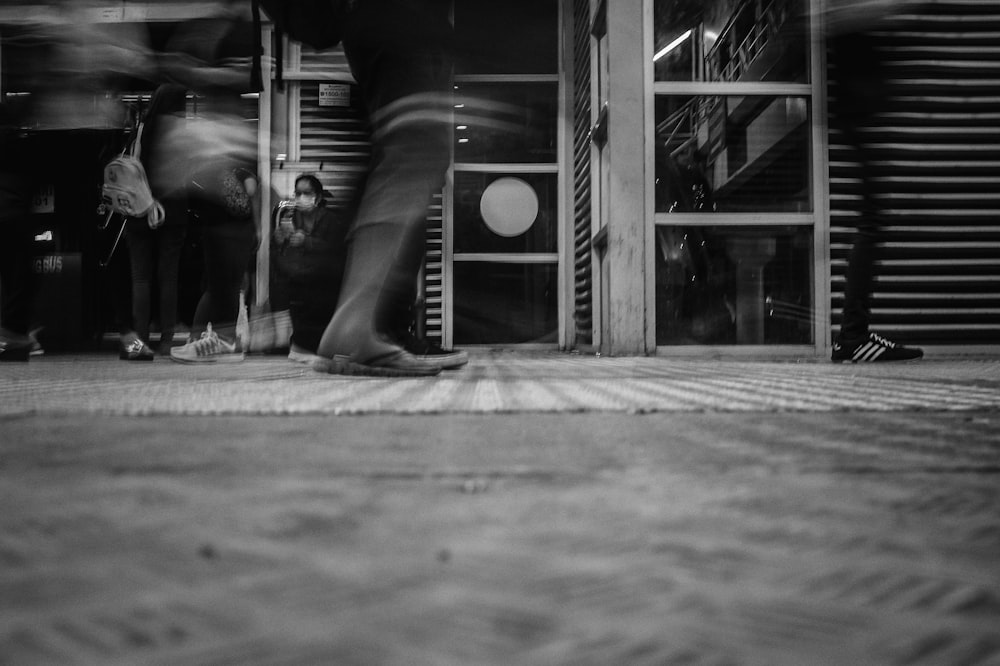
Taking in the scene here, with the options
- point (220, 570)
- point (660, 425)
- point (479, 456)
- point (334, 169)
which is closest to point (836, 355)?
point (660, 425)

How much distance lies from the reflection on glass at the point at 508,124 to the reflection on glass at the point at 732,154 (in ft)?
6.54

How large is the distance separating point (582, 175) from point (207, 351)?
2789 millimetres

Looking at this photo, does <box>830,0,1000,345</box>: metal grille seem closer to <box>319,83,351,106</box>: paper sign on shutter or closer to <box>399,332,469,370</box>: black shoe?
<box>399,332,469,370</box>: black shoe

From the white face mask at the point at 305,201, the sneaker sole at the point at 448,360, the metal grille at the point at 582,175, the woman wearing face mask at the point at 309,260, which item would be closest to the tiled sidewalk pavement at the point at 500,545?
the sneaker sole at the point at 448,360

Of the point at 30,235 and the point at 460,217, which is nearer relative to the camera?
the point at 30,235

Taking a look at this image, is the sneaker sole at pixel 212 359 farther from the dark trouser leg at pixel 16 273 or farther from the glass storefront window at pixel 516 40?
the glass storefront window at pixel 516 40

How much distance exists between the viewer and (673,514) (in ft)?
1.54

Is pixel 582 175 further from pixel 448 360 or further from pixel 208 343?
pixel 448 360

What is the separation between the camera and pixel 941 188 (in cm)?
375

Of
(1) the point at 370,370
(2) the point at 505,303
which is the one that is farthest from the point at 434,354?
(2) the point at 505,303

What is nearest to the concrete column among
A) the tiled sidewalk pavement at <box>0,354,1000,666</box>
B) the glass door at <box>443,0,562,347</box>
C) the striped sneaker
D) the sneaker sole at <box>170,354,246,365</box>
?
the striped sneaker

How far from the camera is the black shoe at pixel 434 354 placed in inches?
80.7

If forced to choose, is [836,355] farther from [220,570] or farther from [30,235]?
[30,235]

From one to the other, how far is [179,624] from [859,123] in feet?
9.48
